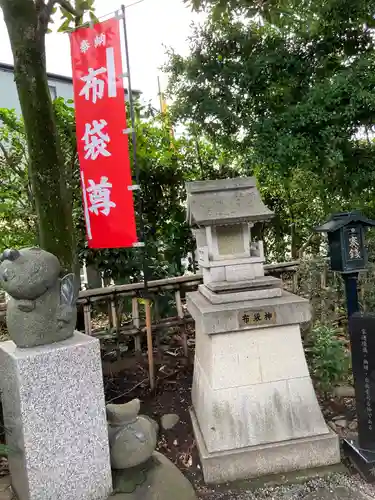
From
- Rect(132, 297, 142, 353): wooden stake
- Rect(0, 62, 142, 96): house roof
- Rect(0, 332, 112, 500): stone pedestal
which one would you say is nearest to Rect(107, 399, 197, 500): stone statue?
Rect(0, 332, 112, 500): stone pedestal

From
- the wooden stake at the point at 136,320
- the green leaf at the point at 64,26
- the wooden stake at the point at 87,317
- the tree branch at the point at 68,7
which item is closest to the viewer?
the tree branch at the point at 68,7

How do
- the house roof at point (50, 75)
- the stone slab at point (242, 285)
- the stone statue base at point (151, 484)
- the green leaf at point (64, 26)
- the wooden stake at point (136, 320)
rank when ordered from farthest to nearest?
the house roof at point (50, 75), the wooden stake at point (136, 320), the green leaf at point (64, 26), the stone slab at point (242, 285), the stone statue base at point (151, 484)

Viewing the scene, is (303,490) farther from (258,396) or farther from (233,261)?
(233,261)

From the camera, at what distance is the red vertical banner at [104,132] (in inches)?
171

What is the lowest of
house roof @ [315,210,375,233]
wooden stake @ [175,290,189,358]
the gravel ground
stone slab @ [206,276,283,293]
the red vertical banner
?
the gravel ground

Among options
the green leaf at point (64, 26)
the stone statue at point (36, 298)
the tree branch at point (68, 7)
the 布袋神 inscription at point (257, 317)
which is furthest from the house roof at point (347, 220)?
the green leaf at point (64, 26)

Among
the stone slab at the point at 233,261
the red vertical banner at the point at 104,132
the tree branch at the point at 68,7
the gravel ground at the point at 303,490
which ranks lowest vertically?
the gravel ground at the point at 303,490

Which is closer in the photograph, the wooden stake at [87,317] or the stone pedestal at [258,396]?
the stone pedestal at [258,396]

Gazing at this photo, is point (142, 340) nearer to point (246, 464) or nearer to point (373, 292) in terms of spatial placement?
point (246, 464)

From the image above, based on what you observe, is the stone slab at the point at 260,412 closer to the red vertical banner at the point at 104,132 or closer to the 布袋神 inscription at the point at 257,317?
the 布袋神 inscription at the point at 257,317

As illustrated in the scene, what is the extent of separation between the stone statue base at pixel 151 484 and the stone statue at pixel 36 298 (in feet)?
4.10

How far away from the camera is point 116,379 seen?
17.5ft

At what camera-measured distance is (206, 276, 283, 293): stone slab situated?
13.0ft

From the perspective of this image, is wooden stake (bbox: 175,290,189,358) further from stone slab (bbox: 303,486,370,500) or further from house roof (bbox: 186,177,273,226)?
stone slab (bbox: 303,486,370,500)
